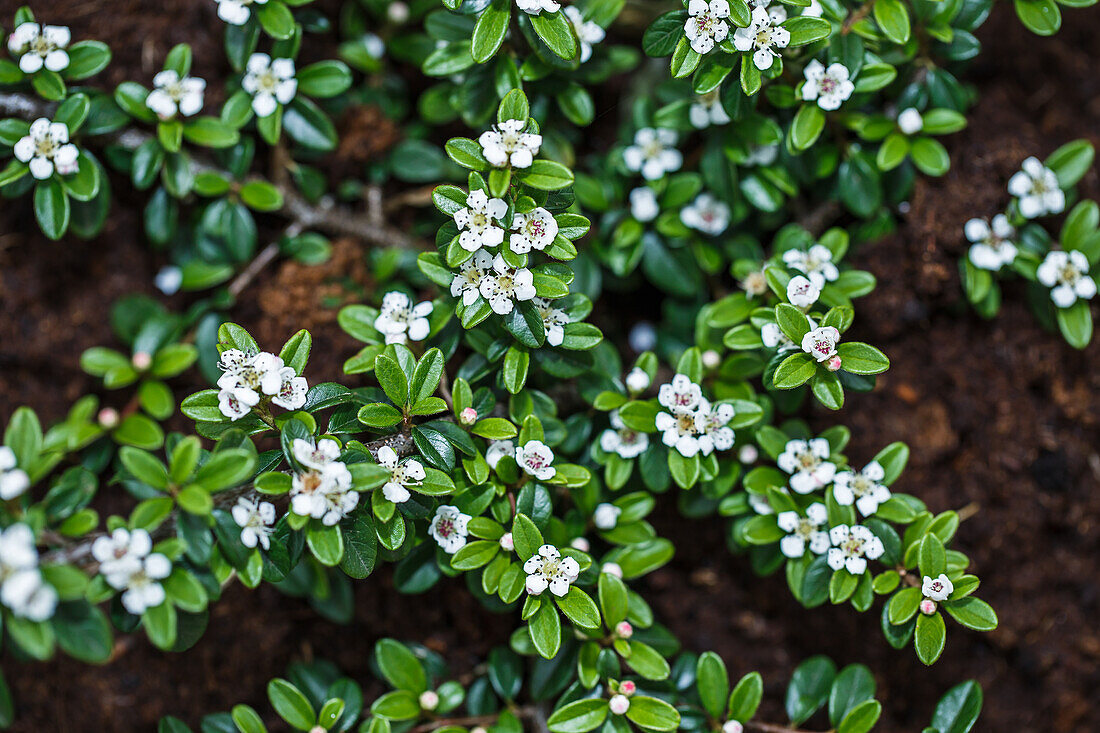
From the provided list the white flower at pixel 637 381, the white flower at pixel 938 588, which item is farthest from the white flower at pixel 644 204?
the white flower at pixel 938 588

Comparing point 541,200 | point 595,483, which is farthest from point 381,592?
point 541,200

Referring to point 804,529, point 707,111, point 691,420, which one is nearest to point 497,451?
point 691,420

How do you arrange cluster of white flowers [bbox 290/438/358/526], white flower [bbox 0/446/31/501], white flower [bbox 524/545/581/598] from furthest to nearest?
white flower [bbox 524/545/581/598] → cluster of white flowers [bbox 290/438/358/526] → white flower [bbox 0/446/31/501]

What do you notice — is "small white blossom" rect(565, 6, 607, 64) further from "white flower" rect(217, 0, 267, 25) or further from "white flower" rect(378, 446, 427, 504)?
A: "white flower" rect(378, 446, 427, 504)

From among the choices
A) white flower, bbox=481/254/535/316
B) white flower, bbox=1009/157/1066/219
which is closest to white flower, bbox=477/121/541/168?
white flower, bbox=481/254/535/316

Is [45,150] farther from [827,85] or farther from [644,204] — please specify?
[827,85]
